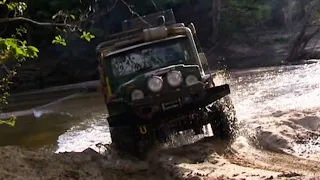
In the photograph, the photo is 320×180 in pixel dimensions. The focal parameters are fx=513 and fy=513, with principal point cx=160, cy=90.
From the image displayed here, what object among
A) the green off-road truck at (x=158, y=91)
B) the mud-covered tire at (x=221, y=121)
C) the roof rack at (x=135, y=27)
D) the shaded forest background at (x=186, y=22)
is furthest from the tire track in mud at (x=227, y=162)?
the shaded forest background at (x=186, y=22)

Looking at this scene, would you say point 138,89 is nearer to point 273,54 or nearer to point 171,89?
point 171,89

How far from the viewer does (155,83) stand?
734cm

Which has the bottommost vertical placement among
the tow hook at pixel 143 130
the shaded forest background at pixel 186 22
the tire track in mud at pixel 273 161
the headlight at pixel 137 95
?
the tire track in mud at pixel 273 161

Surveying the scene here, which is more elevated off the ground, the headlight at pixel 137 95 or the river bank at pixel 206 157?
the headlight at pixel 137 95

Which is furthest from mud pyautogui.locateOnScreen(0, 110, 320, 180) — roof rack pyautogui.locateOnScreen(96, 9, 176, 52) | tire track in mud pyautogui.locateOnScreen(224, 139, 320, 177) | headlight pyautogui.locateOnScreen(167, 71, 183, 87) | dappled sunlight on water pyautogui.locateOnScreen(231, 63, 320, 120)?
dappled sunlight on water pyautogui.locateOnScreen(231, 63, 320, 120)

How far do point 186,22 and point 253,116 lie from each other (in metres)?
17.1

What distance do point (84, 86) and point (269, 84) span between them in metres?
9.36

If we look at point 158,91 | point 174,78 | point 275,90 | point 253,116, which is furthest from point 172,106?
point 275,90

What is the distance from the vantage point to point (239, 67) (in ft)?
78.8

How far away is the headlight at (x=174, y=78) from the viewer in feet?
24.0

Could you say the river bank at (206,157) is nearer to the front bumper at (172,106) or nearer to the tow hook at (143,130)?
the tow hook at (143,130)

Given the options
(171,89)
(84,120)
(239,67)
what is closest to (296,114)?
(171,89)

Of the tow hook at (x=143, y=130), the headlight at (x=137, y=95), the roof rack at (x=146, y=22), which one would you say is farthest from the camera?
the roof rack at (x=146, y=22)

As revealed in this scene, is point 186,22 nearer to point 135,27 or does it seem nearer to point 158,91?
point 135,27
